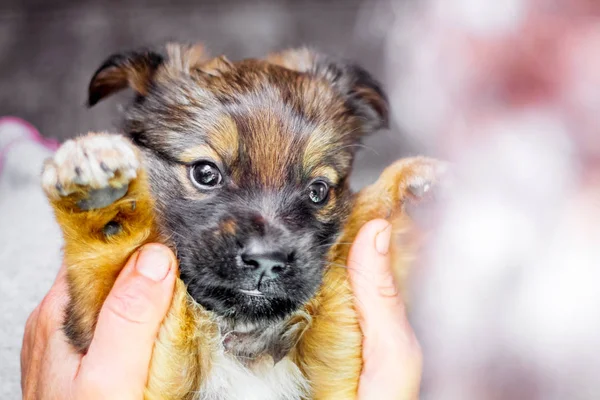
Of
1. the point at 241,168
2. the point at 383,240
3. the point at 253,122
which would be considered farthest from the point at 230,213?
the point at 383,240

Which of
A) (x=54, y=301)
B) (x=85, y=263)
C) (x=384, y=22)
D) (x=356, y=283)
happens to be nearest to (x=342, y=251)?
(x=356, y=283)

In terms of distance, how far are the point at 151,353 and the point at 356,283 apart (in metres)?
0.50

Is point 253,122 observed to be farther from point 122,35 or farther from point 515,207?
point 122,35

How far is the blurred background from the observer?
3.53 feet

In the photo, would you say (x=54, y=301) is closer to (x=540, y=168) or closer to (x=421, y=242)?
(x=421, y=242)

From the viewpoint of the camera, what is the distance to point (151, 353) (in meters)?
1.21

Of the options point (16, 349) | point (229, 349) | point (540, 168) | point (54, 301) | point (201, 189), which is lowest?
point (16, 349)

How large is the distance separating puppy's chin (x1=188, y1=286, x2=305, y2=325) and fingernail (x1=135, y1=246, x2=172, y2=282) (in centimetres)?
10

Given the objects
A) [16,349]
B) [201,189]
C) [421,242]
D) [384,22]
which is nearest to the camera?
[201,189]

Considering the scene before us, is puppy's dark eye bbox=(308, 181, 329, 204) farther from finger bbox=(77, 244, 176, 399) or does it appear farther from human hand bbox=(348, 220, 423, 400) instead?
finger bbox=(77, 244, 176, 399)

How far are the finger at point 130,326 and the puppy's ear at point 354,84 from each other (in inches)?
31.4

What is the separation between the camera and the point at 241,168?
131cm

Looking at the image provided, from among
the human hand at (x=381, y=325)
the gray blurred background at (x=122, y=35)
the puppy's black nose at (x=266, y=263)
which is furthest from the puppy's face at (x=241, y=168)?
the gray blurred background at (x=122, y=35)

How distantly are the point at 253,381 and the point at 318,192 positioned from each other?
1.60 ft
